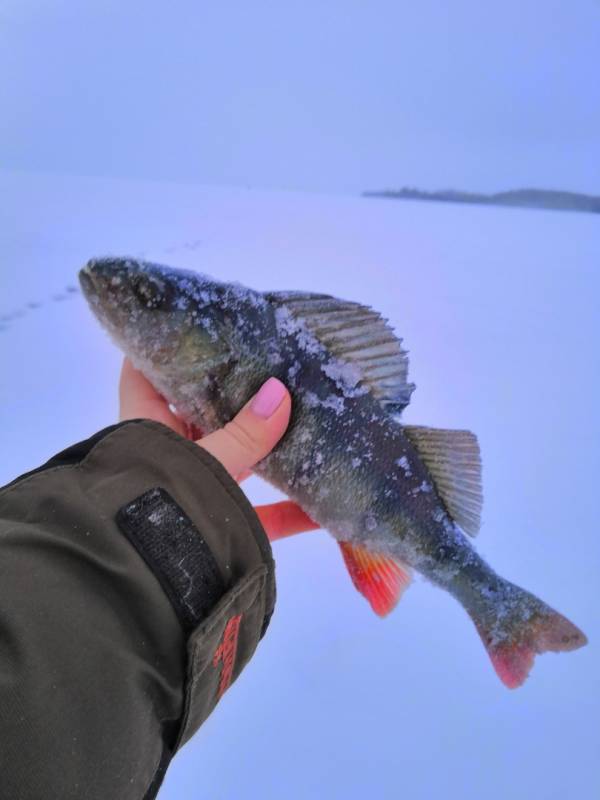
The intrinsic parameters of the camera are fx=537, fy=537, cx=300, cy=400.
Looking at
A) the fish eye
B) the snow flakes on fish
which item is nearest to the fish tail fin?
the snow flakes on fish

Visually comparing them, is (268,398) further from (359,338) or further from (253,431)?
(359,338)

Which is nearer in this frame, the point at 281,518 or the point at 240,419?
the point at 240,419

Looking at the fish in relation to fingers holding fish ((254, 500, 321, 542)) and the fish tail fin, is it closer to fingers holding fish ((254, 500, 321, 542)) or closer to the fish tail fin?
the fish tail fin

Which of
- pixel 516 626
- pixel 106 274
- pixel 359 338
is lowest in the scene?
pixel 516 626

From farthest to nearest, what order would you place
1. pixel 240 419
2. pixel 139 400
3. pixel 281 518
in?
pixel 281 518
pixel 139 400
pixel 240 419

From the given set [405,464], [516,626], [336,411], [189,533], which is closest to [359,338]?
[336,411]

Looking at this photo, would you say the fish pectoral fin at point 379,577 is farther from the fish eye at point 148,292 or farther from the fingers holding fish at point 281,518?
the fish eye at point 148,292
